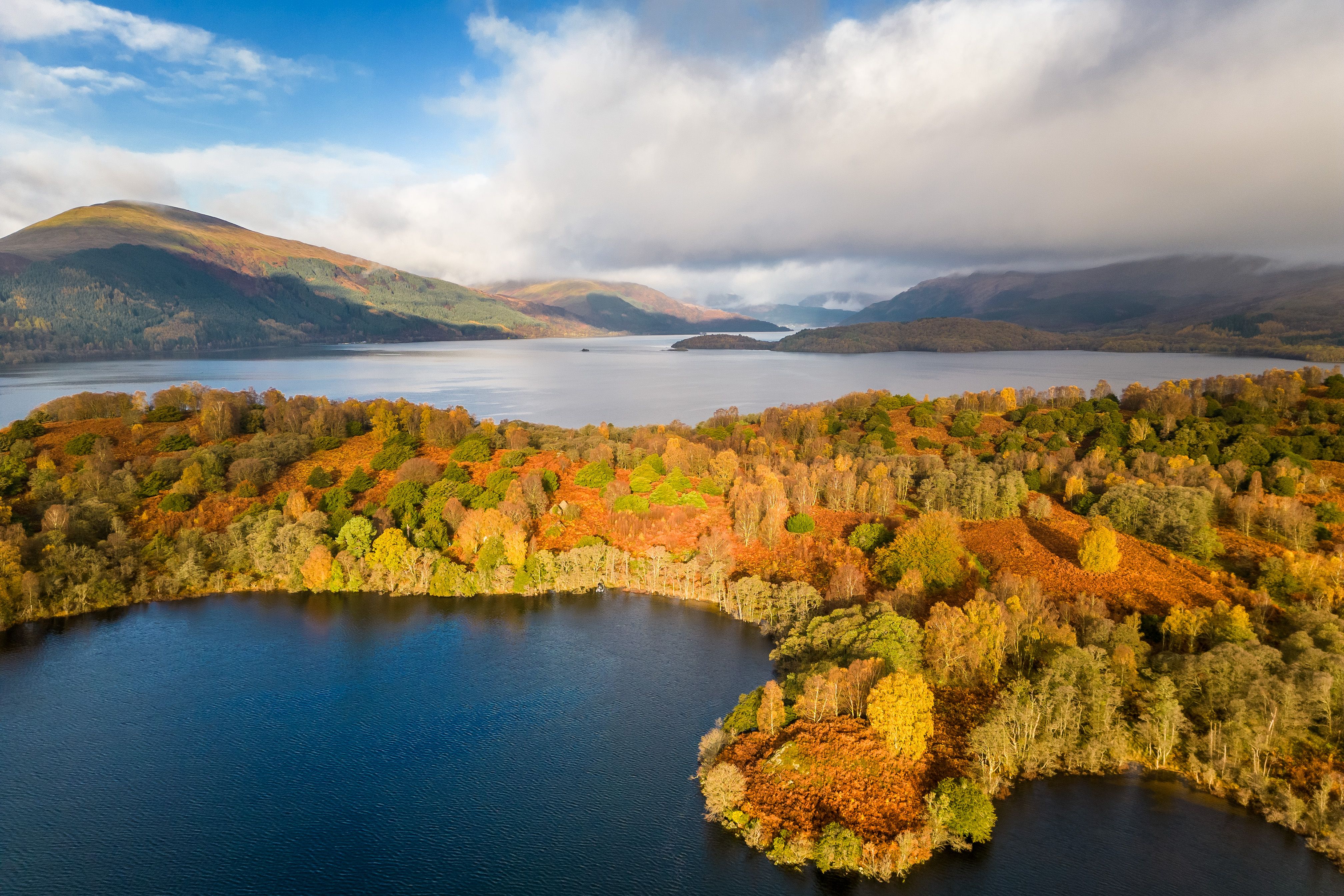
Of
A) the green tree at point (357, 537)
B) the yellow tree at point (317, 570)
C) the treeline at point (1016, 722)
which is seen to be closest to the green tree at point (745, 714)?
the treeline at point (1016, 722)

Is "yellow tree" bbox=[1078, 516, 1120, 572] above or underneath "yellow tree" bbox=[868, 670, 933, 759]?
above

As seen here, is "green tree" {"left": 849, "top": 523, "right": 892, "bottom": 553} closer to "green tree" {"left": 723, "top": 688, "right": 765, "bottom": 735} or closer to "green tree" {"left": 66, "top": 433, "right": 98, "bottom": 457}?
"green tree" {"left": 723, "top": 688, "right": 765, "bottom": 735}

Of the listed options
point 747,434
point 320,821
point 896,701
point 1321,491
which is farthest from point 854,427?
point 320,821

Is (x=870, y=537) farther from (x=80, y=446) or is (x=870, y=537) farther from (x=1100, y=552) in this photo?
→ (x=80, y=446)

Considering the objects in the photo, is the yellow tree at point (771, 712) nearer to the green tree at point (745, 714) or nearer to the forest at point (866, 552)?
the forest at point (866, 552)

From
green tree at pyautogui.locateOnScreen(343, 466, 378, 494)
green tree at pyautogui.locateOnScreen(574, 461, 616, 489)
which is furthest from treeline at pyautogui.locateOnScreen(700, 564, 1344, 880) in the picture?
green tree at pyautogui.locateOnScreen(343, 466, 378, 494)

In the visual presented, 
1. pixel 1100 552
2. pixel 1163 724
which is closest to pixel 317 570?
pixel 1163 724
